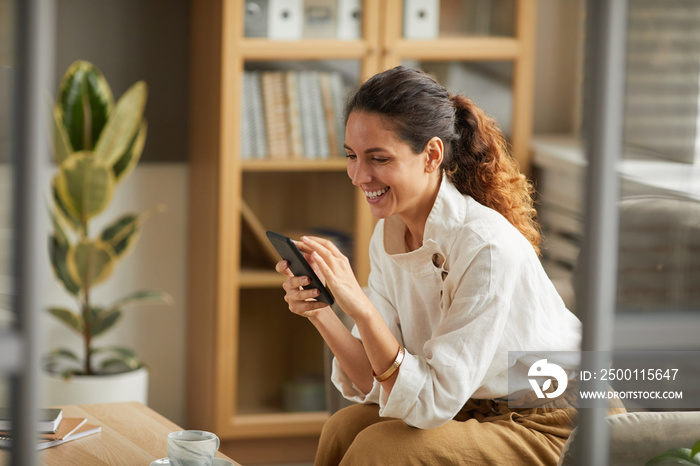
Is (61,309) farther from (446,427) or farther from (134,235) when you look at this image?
(446,427)

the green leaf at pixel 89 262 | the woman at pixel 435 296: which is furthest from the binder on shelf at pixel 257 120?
the woman at pixel 435 296

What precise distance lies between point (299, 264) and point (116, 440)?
53 centimetres

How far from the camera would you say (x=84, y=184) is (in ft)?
8.32

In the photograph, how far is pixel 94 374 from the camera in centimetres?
271

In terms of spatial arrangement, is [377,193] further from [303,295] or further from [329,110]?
[329,110]

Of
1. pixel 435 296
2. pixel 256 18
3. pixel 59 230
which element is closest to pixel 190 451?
pixel 435 296

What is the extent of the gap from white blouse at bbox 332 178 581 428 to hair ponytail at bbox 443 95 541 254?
0.05m

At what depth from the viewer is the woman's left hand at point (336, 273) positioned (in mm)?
1472

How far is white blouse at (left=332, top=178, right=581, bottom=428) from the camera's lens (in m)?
1.46

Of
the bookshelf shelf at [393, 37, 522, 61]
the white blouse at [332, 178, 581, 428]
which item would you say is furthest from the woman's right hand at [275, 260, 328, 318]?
the bookshelf shelf at [393, 37, 522, 61]

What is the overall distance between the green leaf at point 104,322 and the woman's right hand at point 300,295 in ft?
4.05

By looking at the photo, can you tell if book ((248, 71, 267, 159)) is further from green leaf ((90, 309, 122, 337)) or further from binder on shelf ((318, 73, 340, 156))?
green leaf ((90, 309, 122, 337))

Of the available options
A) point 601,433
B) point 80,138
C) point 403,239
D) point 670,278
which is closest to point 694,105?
point 670,278

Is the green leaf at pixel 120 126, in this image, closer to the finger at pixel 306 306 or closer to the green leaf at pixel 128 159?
the green leaf at pixel 128 159
